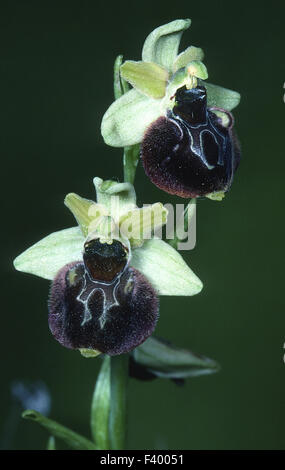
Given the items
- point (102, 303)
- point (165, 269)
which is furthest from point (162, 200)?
point (102, 303)

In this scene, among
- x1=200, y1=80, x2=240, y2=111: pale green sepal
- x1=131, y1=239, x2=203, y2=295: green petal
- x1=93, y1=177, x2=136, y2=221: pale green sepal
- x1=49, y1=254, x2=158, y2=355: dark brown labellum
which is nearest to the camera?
x1=49, y1=254, x2=158, y2=355: dark brown labellum

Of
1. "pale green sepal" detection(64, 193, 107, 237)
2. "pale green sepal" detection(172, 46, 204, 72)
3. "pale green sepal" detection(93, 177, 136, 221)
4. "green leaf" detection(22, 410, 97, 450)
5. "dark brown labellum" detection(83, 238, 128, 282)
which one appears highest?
"pale green sepal" detection(172, 46, 204, 72)

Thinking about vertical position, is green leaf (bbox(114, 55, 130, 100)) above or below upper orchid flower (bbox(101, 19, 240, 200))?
above

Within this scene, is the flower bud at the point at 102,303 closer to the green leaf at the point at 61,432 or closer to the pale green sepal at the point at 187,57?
the green leaf at the point at 61,432

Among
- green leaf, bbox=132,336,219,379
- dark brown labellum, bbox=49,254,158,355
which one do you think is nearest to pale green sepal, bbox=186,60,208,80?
dark brown labellum, bbox=49,254,158,355

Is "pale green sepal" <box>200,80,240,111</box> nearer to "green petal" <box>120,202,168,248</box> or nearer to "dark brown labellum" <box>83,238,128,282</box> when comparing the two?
"green petal" <box>120,202,168,248</box>

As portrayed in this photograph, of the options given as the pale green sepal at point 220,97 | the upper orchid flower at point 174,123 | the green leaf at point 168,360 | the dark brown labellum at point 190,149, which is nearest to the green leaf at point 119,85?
the upper orchid flower at point 174,123

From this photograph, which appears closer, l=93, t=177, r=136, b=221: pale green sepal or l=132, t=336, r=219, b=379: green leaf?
l=93, t=177, r=136, b=221: pale green sepal

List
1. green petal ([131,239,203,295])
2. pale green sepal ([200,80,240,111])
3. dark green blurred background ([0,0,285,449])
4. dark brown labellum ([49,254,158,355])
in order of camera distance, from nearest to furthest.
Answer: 1. dark brown labellum ([49,254,158,355])
2. green petal ([131,239,203,295])
3. pale green sepal ([200,80,240,111])
4. dark green blurred background ([0,0,285,449])
